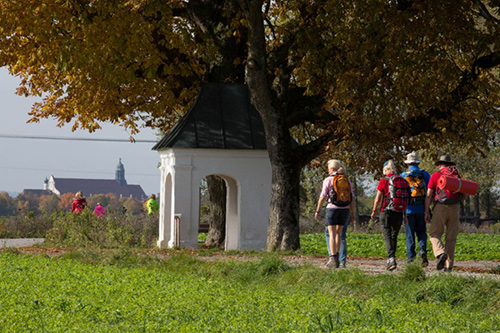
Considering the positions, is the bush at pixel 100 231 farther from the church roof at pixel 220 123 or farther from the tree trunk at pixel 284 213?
the tree trunk at pixel 284 213

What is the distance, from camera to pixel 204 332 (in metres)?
8.46

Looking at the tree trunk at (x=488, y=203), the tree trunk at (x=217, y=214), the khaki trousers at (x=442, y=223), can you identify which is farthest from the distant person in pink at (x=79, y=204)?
the tree trunk at (x=488, y=203)

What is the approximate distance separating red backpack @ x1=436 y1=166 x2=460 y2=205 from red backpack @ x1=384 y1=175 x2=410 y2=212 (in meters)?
0.55

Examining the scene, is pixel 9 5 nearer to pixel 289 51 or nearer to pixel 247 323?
pixel 289 51

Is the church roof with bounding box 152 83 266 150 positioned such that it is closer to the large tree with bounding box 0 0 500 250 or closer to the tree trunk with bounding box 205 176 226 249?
the large tree with bounding box 0 0 500 250

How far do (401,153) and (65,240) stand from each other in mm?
10388

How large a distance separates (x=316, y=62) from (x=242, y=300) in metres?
12.2

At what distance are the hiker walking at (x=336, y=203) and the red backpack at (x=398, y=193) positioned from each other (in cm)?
73

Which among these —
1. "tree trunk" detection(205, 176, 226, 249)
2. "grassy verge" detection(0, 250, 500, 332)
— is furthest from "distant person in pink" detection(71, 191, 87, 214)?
"grassy verge" detection(0, 250, 500, 332)

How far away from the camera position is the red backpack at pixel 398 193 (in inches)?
596

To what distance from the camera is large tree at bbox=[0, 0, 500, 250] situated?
21.2m

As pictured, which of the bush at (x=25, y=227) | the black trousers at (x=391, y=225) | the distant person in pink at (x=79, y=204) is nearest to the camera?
the black trousers at (x=391, y=225)

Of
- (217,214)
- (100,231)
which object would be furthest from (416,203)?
(100,231)

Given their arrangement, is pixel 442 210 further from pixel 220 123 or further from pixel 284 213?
pixel 220 123
